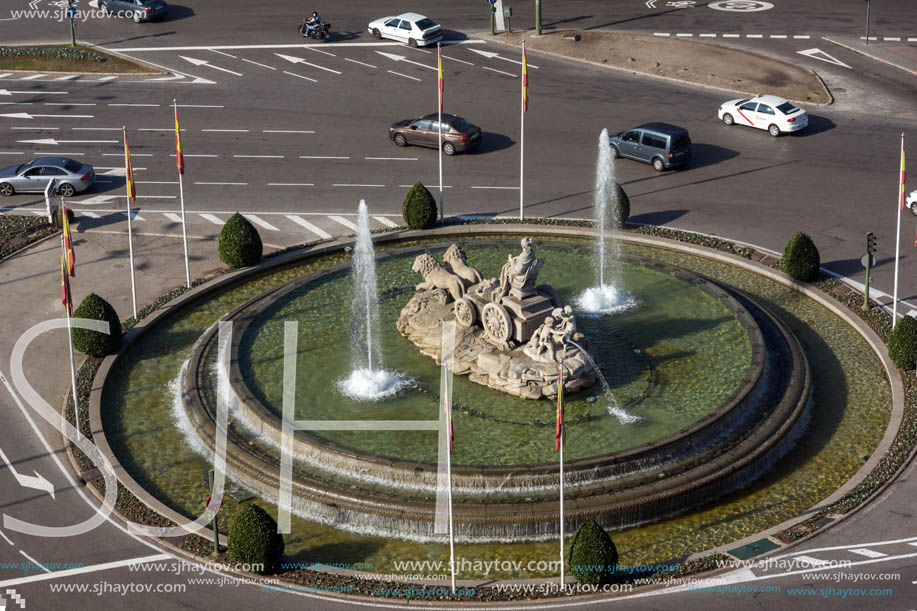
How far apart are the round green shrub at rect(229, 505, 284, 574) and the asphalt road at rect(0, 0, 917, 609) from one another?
5.74 metres

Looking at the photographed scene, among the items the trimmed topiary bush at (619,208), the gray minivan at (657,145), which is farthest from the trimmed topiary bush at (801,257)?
the gray minivan at (657,145)

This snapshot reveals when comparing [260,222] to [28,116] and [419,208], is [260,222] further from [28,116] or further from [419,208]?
[28,116]

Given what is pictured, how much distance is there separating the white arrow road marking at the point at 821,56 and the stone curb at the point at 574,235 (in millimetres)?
26404

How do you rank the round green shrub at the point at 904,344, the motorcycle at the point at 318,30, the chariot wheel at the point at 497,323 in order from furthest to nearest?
the motorcycle at the point at 318,30, the round green shrub at the point at 904,344, the chariot wheel at the point at 497,323

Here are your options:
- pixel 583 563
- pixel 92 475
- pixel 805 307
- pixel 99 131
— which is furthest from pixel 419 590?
pixel 99 131

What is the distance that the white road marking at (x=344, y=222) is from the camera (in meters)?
51.5

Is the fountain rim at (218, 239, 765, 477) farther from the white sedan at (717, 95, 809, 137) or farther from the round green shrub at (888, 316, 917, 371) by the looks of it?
the white sedan at (717, 95, 809, 137)

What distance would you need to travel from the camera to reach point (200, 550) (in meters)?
31.7

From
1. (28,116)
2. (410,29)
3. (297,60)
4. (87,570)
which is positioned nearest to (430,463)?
(87,570)

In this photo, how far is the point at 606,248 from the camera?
48469 millimetres

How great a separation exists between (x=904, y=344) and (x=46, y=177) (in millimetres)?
37899

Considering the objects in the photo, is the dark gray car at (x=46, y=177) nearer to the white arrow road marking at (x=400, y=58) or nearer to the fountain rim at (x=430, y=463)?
the fountain rim at (x=430, y=463)

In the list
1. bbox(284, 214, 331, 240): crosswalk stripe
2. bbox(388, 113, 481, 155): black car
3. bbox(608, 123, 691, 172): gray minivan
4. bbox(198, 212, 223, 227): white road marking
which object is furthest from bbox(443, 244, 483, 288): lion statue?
bbox(388, 113, 481, 155): black car

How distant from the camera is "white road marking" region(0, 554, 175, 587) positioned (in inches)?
1219
